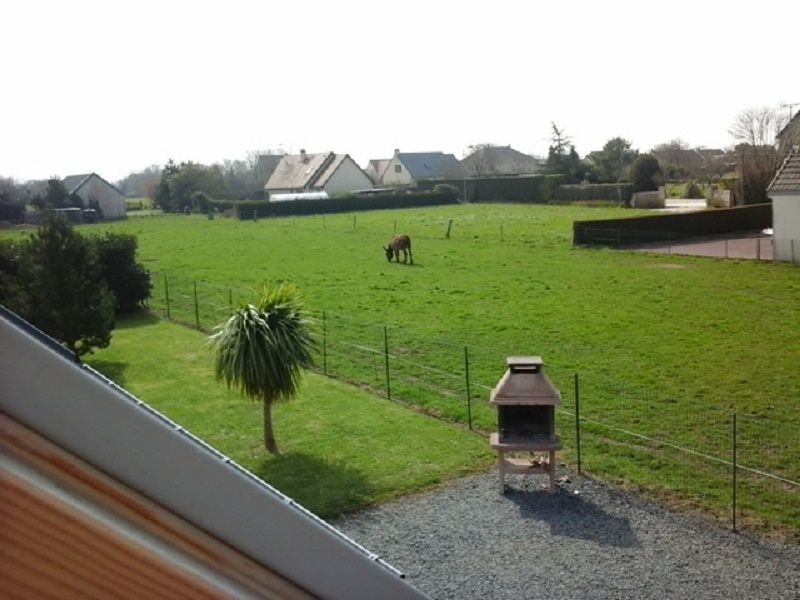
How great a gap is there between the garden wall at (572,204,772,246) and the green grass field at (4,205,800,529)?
132 cm

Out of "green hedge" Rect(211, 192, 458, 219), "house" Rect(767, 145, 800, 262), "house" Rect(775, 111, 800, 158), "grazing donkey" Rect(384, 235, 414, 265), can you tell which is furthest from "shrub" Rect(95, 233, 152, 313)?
"house" Rect(775, 111, 800, 158)

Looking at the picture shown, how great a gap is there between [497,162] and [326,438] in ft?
286

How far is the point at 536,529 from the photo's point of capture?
8938mm

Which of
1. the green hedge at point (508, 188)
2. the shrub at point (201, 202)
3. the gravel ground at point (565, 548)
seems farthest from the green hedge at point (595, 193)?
→ the gravel ground at point (565, 548)

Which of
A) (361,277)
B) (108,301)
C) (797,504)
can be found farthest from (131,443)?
(361,277)

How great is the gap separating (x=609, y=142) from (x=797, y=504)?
2747 inches

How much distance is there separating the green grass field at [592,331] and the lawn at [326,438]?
83 cm

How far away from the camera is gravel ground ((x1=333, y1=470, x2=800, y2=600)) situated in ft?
24.7

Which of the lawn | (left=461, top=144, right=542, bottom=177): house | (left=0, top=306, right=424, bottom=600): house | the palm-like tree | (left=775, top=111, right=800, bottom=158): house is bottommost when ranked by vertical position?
the lawn

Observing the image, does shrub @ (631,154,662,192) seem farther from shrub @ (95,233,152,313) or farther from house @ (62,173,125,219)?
shrub @ (95,233,152,313)

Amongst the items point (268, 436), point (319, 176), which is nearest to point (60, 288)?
point (268, 436)

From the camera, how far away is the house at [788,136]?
49.8 meters

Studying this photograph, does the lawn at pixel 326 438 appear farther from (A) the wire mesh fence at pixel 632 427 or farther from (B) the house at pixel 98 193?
(B) the house at pixel 98 193

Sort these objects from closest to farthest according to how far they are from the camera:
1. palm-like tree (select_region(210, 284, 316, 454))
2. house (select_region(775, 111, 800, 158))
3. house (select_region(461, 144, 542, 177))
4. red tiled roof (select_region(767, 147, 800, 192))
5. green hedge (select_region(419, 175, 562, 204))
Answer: palm-like tree (select_region(210, 284, 316, 454)), red tiled roof (select_region(767, 147, 800, 192)), house (select_region(775, 111, 800, 158)), green hedge (select_region(419, 175, 562, 204)), house (select_region(461, 144, 542, 177))
